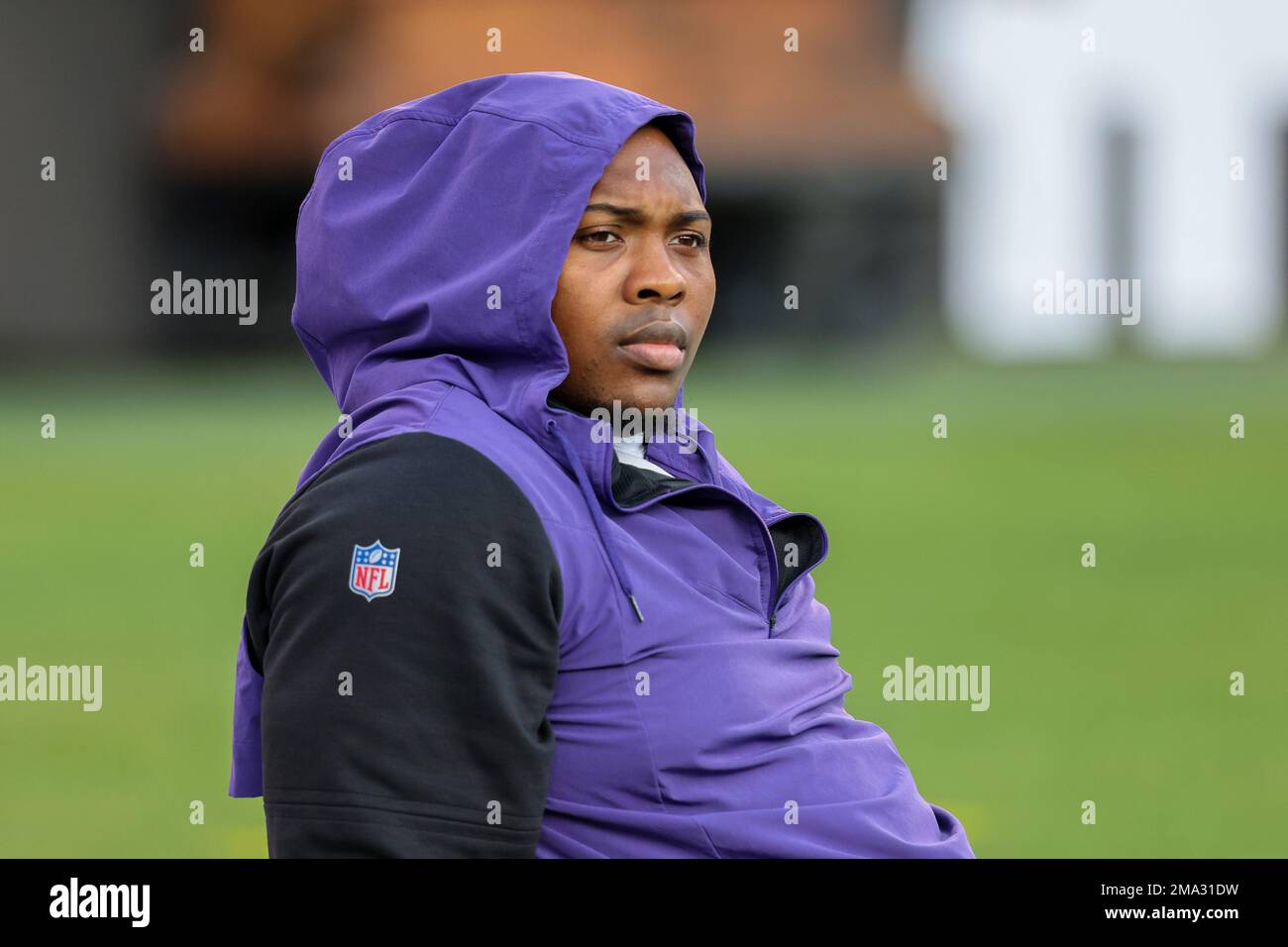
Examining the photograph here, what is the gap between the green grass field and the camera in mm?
8305

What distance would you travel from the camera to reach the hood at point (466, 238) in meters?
2.66

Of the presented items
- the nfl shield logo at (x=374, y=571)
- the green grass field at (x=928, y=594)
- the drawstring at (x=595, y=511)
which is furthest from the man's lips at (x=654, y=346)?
the green grass field at (x=928, y=594)

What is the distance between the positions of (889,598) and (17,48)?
28.1 m

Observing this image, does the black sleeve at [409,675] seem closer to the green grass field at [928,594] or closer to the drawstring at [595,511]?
the drawstring at [595,511]

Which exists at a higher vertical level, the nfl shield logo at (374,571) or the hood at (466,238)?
the hood at (466,238)

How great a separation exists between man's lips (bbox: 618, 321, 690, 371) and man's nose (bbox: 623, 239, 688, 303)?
0.16ft

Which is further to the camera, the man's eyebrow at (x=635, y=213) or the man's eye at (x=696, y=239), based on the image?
the man's eye at (x=696, y=239)

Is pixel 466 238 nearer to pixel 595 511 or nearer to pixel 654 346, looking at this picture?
pixel 654 346

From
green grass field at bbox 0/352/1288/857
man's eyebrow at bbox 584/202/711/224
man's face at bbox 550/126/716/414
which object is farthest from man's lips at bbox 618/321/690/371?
green grass field at bbox 0/352/1288/857

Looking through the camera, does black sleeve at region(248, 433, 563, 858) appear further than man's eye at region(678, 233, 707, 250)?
No

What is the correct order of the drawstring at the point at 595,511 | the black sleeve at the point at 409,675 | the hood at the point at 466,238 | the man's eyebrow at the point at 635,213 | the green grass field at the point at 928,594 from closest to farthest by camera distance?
the black sleeve at the point at 409,675, the drawstring at the point at 595,511, the hood at the point at 466,238, the man's eyebrow at the point at 635,213, the green grass field at the point at 928,594

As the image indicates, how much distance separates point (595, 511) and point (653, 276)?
0.51 metres

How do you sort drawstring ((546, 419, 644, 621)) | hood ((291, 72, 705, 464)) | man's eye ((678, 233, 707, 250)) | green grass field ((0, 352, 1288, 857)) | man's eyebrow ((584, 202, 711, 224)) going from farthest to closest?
green grass field ((0, 352, 1288, 857)) → man's eye ((678, 233, 707, 250)) → man's eyebrow ((584, 202, 711, 224)) → hood ((291, 72, 705, 464)) → drawstring ((546, 419, 644, 621))

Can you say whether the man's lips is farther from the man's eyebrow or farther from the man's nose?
the man's eyebrow
